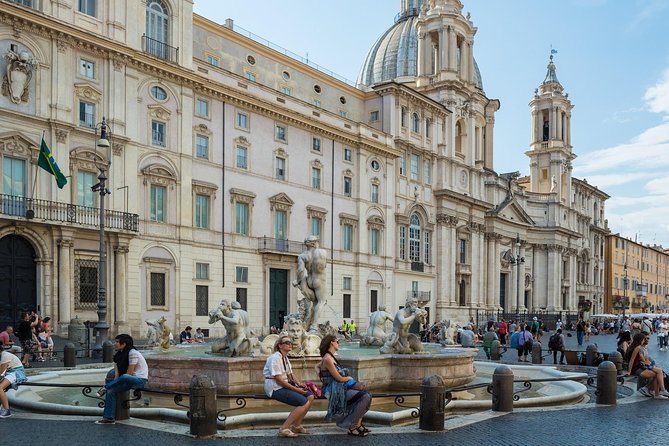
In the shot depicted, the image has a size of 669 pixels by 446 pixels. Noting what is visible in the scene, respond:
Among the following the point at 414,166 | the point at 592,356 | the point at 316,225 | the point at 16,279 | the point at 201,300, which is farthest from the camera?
the point at 414,166

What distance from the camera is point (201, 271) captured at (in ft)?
115

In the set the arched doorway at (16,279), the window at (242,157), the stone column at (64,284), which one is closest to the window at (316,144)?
the window at (242,157)

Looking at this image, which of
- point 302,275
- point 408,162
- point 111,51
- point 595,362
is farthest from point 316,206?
point 302,275

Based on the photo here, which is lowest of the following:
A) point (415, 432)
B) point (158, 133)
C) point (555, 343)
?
point (555, 343)

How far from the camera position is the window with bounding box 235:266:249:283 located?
37.2 m

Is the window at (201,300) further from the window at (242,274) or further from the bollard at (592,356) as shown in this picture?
the bollard at (592,356)

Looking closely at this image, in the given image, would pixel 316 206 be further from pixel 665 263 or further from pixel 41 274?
pixel 665 263

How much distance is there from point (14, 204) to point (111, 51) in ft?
27.3

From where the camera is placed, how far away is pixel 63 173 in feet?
94.2

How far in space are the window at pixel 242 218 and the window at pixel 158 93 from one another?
23.5ft

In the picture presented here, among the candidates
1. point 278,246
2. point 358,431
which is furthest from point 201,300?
point 358,431

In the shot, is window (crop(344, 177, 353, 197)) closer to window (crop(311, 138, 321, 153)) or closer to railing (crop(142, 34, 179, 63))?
window (crop(311, 138, 321, 153))

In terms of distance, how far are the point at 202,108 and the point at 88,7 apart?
762cm

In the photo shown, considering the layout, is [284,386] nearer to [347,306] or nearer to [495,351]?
[495,351]
